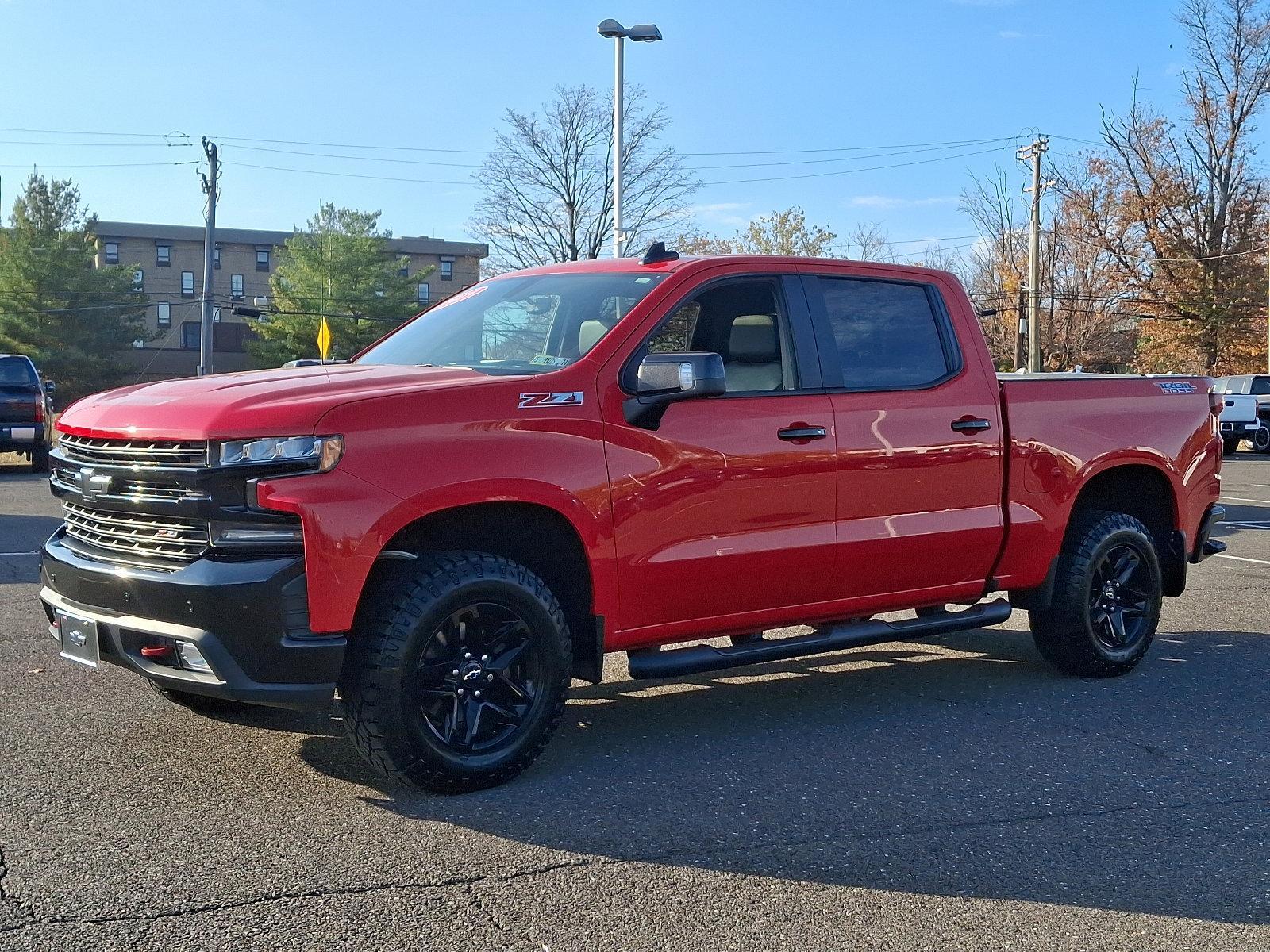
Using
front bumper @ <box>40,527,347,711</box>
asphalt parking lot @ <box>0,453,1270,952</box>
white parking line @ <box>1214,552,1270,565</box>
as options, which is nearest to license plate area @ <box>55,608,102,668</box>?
front bumper @ <box>40,527,347,711</box>

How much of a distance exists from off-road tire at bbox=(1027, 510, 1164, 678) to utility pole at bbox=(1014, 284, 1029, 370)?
39.4 metres

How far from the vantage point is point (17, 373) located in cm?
2089

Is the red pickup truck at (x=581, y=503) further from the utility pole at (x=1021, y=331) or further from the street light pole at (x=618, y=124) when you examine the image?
the utility pole at (x=1021, y=331)

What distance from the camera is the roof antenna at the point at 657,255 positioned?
18.7ft

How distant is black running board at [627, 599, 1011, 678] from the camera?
5.20 metres

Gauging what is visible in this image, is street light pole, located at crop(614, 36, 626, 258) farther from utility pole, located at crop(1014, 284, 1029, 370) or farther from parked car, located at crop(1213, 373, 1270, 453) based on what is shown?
utility pole, located at crop(1014, 284, 1029, 370)

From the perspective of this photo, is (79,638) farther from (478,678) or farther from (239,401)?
(478,678)

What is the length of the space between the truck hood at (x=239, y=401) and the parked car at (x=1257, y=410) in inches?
1225

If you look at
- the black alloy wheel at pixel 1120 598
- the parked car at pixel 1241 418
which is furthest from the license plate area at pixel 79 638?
the parked car at pixel 1241 418

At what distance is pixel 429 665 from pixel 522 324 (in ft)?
5.74

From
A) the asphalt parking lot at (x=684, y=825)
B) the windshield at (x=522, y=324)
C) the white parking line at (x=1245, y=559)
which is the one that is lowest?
the asphalt parking lot at (x=684, y=825)

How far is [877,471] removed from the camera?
5.68 metres

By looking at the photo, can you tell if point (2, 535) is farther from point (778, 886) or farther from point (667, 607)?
point (778, 886)

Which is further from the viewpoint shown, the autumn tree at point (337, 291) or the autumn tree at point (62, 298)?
the autumn tree at point (337, 291)
